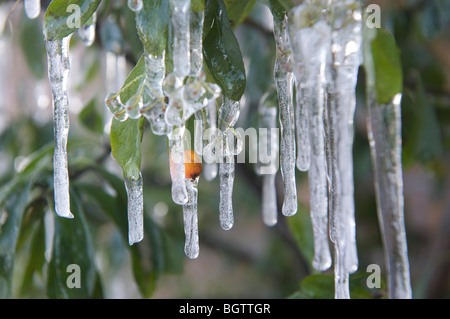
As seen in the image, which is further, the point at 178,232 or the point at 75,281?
the point at 178,232

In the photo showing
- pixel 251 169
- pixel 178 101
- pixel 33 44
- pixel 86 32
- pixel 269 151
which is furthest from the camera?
pixel 251 169

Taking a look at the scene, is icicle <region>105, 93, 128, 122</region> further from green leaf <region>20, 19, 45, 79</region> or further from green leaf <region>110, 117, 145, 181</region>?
green leaf <region>20, 19, 45, 79</region>

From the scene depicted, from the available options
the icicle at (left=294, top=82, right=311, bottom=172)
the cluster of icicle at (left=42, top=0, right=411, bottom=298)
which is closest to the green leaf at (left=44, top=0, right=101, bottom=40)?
the cluster of icicle at (left=42, top=0, right=411, bottom=298)

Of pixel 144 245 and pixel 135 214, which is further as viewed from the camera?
pixel 144 245

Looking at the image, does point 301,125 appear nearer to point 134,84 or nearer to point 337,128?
point 337,128

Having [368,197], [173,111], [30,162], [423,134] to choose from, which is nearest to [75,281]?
[30,162]

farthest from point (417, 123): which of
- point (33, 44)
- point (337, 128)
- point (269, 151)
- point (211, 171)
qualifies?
point (33, 44)

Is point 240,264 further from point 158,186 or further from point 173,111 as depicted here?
point 173,111
